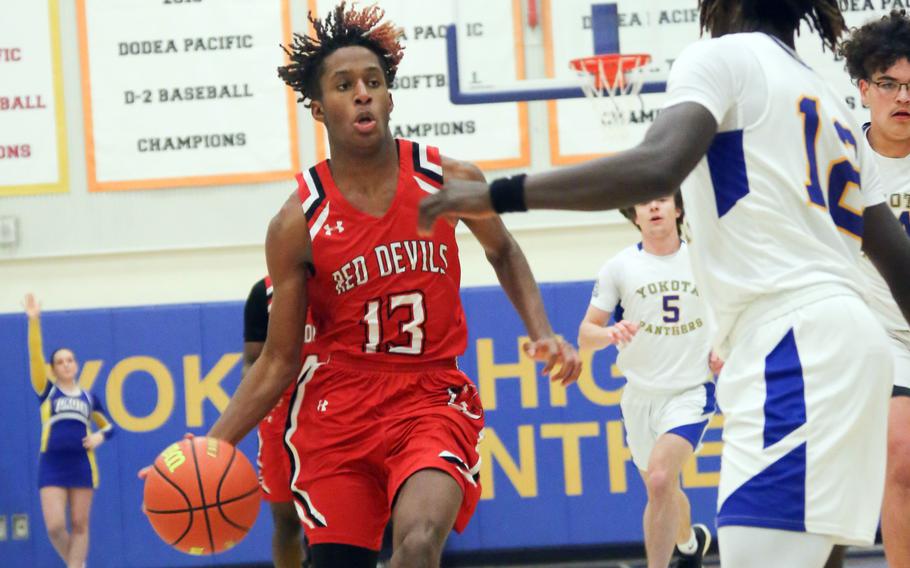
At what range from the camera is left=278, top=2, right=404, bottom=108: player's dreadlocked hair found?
16.1 ft

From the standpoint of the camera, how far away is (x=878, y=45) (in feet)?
17.4

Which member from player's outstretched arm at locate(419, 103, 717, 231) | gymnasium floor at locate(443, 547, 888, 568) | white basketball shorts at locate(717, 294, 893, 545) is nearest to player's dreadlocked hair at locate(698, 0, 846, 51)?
player's outstretched arm at locate(419, 103, 717, 231)

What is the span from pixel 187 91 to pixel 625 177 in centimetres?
835

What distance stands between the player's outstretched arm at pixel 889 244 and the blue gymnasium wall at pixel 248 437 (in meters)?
6.56

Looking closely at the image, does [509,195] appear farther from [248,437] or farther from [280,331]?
[248,437]

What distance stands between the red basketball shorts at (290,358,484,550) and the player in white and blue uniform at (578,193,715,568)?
2.88 m

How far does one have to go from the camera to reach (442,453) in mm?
4434

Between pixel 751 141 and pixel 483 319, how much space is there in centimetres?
700

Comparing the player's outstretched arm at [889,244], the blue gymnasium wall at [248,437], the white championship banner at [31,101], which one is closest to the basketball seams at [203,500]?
the player's outstretched arm at [889,244]

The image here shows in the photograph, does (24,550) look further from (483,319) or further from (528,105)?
(528,105)

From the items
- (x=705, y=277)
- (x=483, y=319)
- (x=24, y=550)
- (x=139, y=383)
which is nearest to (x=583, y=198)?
(x=705, y=277)

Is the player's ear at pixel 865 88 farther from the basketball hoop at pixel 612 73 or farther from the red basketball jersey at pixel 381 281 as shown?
the basketball hoop at pixel 612 73

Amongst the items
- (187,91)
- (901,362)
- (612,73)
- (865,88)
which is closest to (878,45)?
(865,88)

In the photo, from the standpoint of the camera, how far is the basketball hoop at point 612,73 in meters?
8.42
